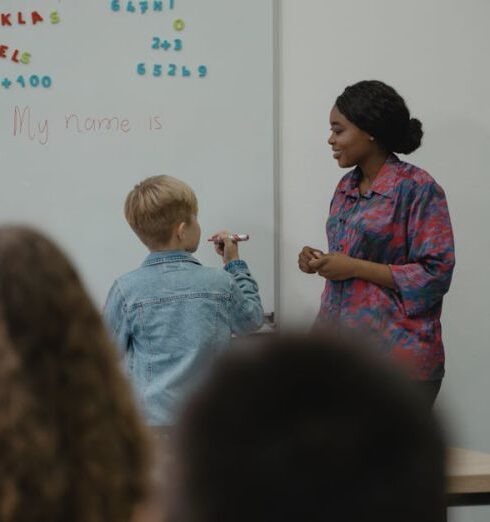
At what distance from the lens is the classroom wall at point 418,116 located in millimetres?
2916

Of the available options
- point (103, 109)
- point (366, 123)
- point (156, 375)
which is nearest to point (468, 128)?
point (366, 123)

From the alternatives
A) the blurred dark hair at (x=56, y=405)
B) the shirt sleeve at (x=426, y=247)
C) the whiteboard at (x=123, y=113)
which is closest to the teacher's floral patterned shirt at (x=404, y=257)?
the shirt sleeve at (x=426, y=247)

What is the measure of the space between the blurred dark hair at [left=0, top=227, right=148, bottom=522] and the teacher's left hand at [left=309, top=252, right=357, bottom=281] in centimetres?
170

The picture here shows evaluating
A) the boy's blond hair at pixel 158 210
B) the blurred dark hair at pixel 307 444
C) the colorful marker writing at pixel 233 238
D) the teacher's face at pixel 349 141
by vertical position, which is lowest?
the colorful marker writing at pixel 233 238

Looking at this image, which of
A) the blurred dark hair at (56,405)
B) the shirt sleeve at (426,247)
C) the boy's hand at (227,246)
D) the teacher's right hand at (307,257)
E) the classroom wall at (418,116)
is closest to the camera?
the blurred dark hair at (56,405)

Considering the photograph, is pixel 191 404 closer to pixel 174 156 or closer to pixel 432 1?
pixel 174 156

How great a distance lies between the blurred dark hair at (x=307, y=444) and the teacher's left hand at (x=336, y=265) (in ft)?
6.22

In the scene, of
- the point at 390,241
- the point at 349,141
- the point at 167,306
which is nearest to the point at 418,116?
the point at 349,141

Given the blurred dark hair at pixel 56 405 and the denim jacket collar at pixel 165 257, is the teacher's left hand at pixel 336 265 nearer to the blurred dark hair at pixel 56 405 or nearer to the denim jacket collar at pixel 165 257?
the denim jacket collar at pixel 165 257

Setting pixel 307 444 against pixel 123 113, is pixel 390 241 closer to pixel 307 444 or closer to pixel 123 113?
pixel 123 113

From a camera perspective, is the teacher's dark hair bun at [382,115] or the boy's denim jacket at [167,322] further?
the teacher's dark hair bun at [382,115]

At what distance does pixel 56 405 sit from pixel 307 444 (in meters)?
0.27

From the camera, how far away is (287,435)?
1.75 feet

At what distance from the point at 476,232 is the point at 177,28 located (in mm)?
1200
